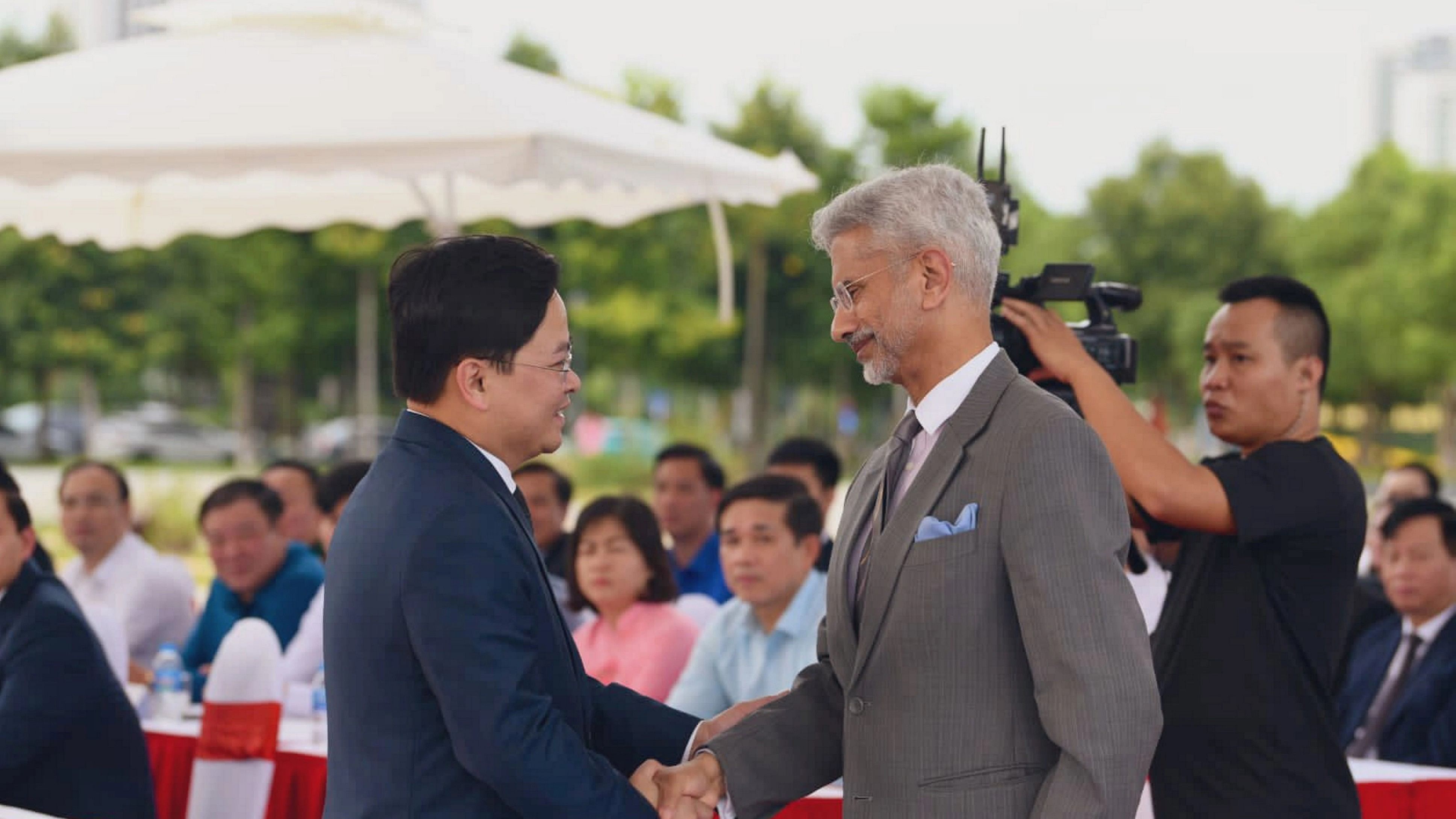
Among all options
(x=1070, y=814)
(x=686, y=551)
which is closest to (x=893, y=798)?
(x=1070, y=814)

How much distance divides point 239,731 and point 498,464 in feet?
7.54

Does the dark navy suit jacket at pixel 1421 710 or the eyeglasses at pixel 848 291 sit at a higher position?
the eyeglasses at pixel 848 291

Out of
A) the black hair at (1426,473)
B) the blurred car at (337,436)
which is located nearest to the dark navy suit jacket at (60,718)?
the black hair at (1426,473)

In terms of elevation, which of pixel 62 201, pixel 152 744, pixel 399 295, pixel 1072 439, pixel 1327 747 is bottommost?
pixel 152 744

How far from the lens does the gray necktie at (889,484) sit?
2607 mm

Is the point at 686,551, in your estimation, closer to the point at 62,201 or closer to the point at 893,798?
the point at 62,201

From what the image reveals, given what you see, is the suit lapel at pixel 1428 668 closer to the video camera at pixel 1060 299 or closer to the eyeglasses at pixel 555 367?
the video camera at pixel 1060 299

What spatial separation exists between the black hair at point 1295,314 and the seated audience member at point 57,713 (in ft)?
9.14

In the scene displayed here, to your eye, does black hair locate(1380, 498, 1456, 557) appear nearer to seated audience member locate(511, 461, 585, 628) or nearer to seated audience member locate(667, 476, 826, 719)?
seated audience member locate(667, 476, 826, 719)

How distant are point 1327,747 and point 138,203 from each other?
6402 mm

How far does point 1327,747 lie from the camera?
312 cm

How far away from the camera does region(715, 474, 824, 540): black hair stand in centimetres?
507

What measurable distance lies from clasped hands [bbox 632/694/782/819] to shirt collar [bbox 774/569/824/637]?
1.99 metres

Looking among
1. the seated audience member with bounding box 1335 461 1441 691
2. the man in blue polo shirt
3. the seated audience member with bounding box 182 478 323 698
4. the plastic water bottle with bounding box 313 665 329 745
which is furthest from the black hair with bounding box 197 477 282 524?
the seated audience member with bounding box 1335 461 1441 691
